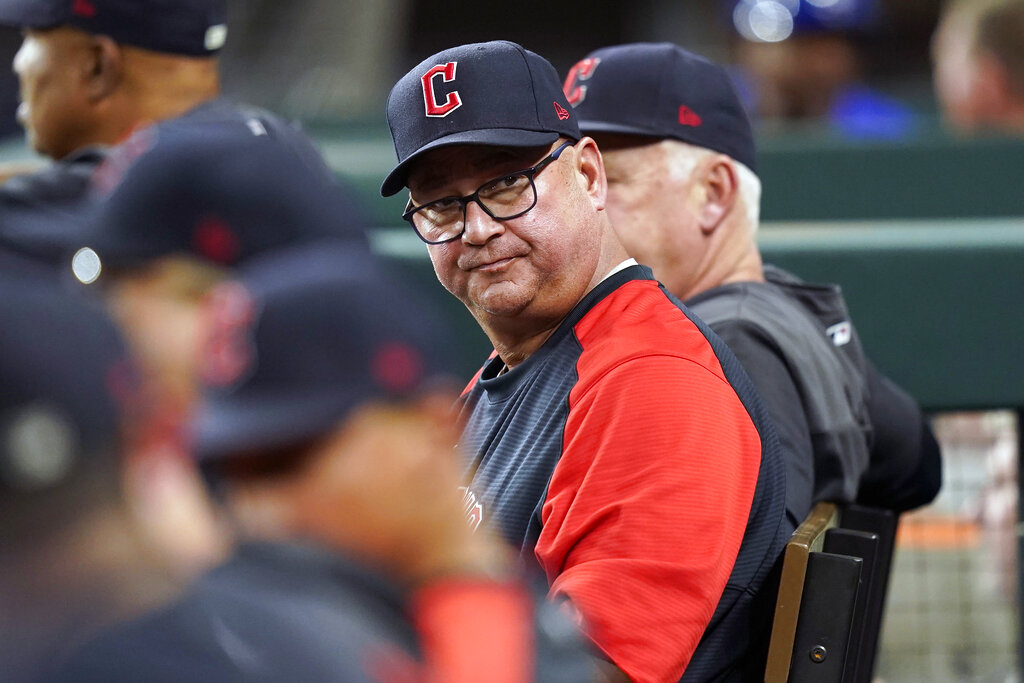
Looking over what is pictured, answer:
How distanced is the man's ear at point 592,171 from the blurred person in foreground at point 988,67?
2.11 metres

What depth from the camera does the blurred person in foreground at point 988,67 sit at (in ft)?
11.7

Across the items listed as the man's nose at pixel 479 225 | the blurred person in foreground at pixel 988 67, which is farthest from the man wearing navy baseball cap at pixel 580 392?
the blurred person in foreground at pixel 988 67

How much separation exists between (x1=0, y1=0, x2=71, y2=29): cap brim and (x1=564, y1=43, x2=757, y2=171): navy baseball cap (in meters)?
0.98

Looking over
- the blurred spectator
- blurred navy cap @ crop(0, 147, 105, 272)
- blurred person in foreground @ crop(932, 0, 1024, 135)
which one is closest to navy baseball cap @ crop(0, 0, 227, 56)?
blurred navy cap @ crop(0, 147, 105, 272)

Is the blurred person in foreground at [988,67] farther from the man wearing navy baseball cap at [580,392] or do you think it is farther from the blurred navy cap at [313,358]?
the blurred navy cap at [313,358]

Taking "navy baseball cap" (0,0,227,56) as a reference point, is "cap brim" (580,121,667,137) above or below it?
below

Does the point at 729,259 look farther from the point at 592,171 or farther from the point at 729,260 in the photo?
the point at 592,171

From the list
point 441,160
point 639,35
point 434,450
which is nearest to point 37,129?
point 441,160

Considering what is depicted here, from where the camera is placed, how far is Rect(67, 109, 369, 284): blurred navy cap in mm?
1357

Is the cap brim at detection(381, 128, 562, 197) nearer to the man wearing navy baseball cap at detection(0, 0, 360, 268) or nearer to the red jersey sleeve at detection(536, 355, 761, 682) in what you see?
the man wearing navy baseball cap at detection(0, 0, 360, 268)

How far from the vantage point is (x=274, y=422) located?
0.91 meters

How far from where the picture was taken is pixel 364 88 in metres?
8.73

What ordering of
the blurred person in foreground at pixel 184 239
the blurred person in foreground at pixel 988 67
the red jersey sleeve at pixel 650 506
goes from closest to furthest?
the blurred person in foreground at pixel 184 239 < the red jersey sleeve at pixel 650 506 < the blurred person in foreground at pixel 988 67

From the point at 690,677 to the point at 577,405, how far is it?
0.37 metres
